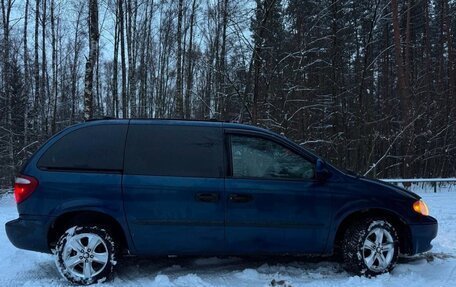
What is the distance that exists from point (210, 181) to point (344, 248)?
182cm

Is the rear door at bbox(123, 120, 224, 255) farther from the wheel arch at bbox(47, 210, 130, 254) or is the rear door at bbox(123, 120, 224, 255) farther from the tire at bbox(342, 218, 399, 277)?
the tire at bbox(342, 218, 399, 277)

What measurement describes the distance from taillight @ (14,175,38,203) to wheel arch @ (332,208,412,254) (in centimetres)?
360

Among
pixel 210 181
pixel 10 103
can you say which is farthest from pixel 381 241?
pixel 10 103

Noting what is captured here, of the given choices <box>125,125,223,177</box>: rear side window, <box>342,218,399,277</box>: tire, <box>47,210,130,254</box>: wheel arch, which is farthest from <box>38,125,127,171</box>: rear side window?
<box>342,218,399,277</box>: tire

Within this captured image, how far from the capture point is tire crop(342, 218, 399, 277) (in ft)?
17.6

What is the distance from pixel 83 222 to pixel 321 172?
9.40ft

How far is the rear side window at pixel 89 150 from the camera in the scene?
17.4 ft

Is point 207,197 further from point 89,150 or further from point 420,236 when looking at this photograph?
point 420,236

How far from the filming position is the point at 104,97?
5856 centimetres

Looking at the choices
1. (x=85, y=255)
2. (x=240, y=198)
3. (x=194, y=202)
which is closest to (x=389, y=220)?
(x=240, y=198)

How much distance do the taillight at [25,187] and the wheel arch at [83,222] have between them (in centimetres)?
46

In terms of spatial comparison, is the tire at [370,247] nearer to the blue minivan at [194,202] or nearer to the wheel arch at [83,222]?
the blue minivan at [194,202]

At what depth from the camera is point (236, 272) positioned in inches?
219

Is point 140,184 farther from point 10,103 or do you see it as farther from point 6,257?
point 10,103
